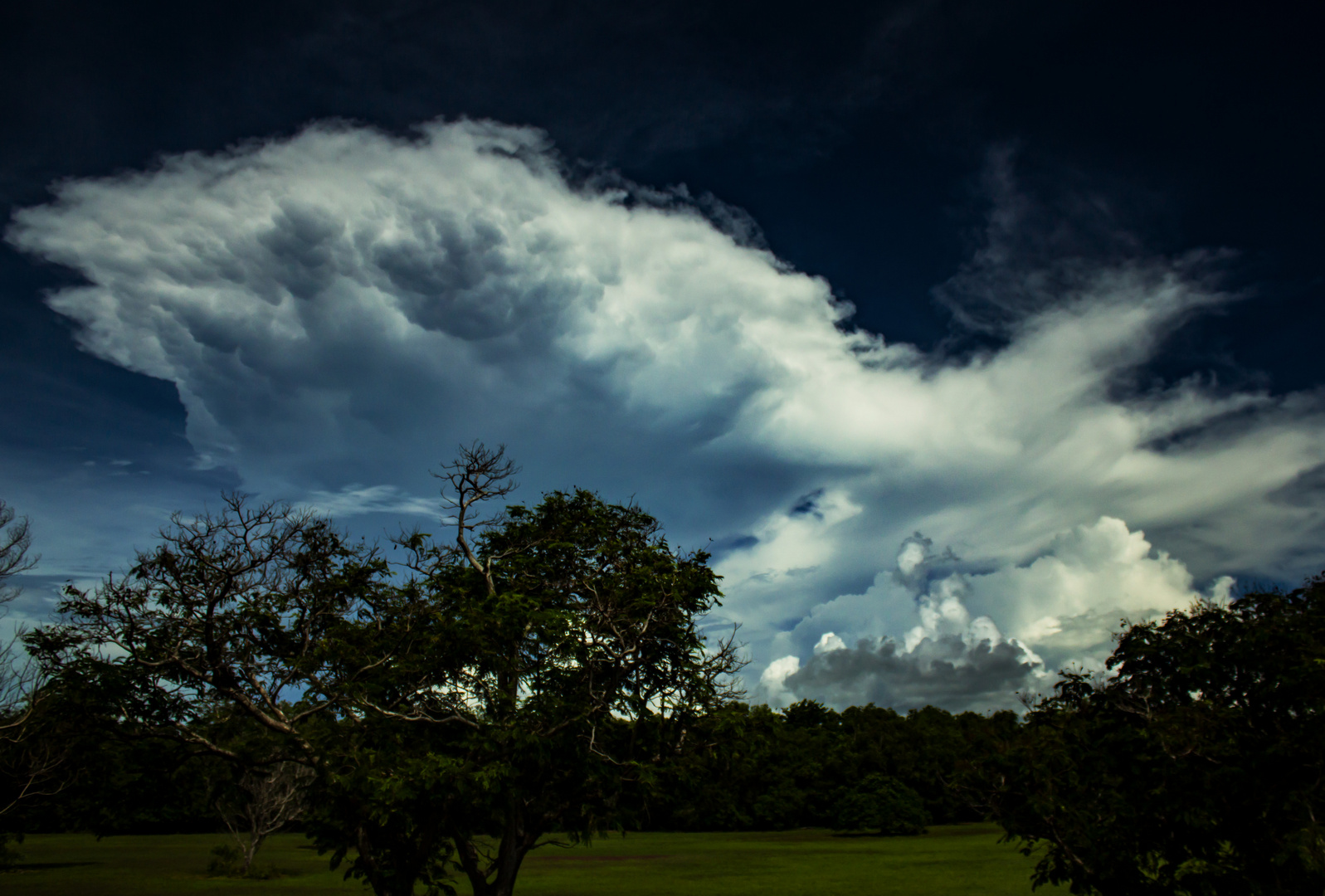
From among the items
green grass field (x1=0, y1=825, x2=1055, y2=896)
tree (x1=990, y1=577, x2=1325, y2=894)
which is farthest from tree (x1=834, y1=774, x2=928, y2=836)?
tree (x1=990, y1=577, x2=1325, y2=894)

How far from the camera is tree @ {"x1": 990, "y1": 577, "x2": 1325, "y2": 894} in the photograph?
12289 millimetres

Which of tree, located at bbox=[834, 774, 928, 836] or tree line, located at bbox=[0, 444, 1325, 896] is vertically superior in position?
tree line, located at bbox=[0, 444, 1325, 896]

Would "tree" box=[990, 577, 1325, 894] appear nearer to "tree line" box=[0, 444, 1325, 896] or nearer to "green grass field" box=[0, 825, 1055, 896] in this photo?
"tree line" box=[0, 444, 1325, 896]

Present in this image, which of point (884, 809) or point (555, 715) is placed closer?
point (555, 715)

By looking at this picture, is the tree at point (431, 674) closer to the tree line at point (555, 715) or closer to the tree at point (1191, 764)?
the tree line at point (555, 715)

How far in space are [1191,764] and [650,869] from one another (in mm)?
47121

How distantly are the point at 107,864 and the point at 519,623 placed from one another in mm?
55913

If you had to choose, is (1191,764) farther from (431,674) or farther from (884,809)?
(884,809)

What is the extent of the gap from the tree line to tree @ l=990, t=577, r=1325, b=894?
0.15ft

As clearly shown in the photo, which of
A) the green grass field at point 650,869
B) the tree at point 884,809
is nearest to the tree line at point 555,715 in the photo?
the green grass field at point 650,869

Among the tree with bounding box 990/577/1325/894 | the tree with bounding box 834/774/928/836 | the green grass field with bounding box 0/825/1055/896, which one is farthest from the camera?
the tree with bounding box 834/774/928/836

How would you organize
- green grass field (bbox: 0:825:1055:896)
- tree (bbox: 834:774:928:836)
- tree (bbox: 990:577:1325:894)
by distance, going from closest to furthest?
tree (bbox: 990:577:1325:894) → green grass field (bbox: 0:825:1055:896) → tree (bbox: 834:774:928:836)

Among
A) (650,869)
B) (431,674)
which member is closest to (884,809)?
(650,869)

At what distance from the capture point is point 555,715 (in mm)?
16922
